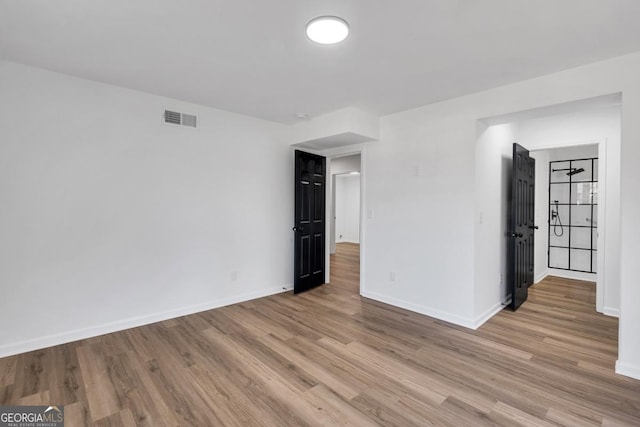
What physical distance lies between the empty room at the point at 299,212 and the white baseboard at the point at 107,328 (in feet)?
0.06

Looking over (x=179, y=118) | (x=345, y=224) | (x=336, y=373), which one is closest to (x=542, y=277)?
(x=336, y=373)

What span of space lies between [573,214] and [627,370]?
425 cm

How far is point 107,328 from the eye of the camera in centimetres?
309

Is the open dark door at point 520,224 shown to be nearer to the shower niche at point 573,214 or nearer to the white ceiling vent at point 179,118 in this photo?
the shower niche at point 573,214

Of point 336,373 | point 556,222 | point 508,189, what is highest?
point 508,189

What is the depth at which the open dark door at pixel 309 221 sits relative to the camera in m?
4.52

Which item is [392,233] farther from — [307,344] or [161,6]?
[161,6]

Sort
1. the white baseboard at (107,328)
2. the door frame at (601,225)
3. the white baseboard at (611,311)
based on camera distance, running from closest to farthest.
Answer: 1. the white baseboard at (107,328)
2. the white baseboard at (611,311)
3. the door frame at (601,225)

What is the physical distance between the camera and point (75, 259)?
115 inches

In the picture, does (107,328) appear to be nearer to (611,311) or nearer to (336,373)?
(336,373)

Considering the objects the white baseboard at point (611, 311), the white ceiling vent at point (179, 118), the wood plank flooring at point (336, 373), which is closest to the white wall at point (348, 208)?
the wood plank flooring at point (336, 373)

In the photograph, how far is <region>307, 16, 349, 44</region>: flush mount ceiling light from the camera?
77.6 inches

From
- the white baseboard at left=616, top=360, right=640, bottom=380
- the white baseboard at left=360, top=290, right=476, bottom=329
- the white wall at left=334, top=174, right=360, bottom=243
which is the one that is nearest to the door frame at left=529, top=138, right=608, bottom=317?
the white baseboard at left=616, top=360, right=640, bottom=380

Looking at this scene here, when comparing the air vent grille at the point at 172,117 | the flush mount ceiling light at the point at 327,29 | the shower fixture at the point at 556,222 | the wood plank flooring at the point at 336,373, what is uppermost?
the flush mount ceiling light at the point at 327,29
